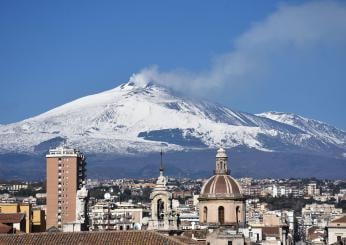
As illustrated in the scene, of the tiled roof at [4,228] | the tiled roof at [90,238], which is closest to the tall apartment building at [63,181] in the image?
the tiled roof at [4,228]

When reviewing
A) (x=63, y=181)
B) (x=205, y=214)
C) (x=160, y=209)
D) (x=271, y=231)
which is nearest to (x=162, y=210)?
(x=160, y=209)

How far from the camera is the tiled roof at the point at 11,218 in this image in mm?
62888

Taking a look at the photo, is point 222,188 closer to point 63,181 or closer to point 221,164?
point 221,164

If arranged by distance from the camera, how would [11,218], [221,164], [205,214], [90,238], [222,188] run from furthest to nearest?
[221,164], [222,188], [205,214], [11,218], [90,238]

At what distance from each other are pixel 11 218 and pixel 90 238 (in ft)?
52.0

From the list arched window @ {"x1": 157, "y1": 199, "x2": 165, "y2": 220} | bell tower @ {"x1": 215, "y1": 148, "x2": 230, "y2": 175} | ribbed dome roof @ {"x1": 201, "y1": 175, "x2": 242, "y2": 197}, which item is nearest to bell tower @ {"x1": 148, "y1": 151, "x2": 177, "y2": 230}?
arched window @ {"x1": 157, "y1": 199, "x2": 165, "y2": 220}

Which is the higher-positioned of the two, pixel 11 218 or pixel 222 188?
pixel 222 188

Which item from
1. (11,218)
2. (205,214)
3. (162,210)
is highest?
(205,214)

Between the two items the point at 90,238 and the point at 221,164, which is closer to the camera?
the point at 90,238

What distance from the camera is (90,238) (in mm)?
48438

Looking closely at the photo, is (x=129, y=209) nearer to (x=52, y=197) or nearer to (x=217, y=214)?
(x=52, y=197)

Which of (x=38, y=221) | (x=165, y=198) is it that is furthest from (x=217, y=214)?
(x=165, y=198)

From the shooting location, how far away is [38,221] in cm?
7500

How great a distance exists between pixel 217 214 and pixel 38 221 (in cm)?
1071
